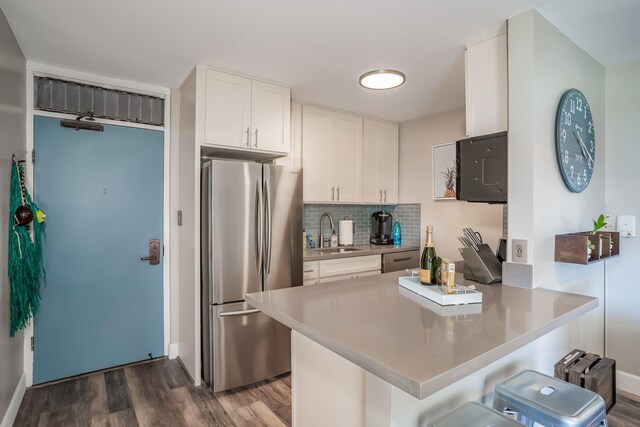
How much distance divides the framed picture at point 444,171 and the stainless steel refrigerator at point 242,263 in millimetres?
1762

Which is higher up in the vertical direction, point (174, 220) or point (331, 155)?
point (331, 155)

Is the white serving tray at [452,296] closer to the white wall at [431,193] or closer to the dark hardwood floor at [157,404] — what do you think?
the dark hardwood floor at [157,404]

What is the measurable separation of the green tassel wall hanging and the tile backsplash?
2335mm

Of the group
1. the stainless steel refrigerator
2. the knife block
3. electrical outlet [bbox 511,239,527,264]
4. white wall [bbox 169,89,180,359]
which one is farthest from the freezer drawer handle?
electrical outlet [bbox 511,239,527,264]

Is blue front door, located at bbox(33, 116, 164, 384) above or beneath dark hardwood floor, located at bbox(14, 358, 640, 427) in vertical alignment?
above

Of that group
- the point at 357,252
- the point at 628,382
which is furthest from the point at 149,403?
the point at 628,382

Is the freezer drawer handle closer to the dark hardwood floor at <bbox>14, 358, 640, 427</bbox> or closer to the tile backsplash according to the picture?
the dark hardwood floor at <bbox>14, 358, 640, 427</bbox>

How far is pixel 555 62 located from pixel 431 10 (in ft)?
2.67

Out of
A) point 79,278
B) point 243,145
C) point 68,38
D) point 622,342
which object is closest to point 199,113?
point 243,145

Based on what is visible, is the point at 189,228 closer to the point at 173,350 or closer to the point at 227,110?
the point at 227,110

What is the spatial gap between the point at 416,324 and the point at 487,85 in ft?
5.29

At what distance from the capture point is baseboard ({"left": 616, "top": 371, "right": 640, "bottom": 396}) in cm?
243

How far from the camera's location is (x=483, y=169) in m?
2.02

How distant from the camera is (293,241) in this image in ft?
9.35
